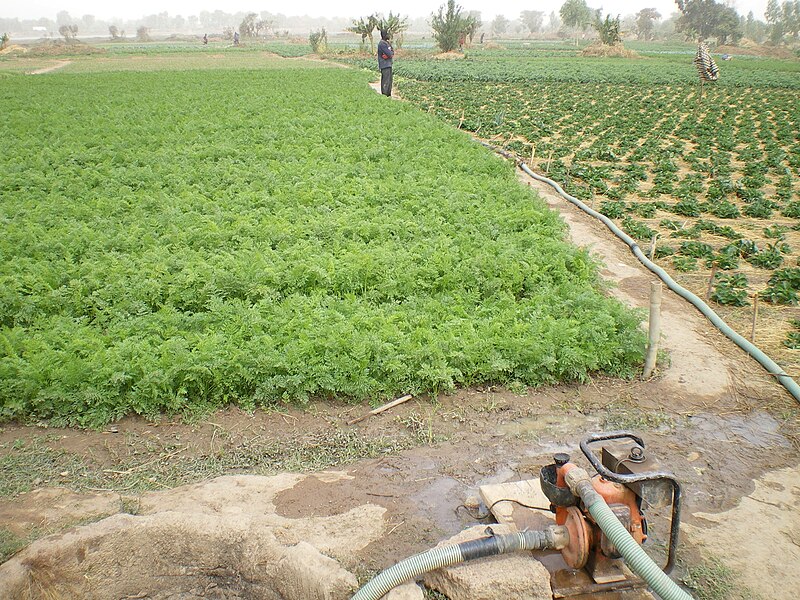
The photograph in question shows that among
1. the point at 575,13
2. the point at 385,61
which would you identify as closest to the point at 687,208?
the point at 385,61

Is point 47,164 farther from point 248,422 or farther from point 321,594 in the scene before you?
point 321,594

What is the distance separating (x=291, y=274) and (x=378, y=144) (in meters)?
7.99

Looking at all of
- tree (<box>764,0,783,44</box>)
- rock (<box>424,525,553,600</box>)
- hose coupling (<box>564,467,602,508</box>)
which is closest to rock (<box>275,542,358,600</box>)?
rock (<box>424,525,553,600</box>)

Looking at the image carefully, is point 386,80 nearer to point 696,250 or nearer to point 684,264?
point 696,250

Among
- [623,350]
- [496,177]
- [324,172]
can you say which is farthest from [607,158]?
[623,350]

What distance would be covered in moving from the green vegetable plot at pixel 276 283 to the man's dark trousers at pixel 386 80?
11759mm

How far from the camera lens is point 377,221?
943 cm

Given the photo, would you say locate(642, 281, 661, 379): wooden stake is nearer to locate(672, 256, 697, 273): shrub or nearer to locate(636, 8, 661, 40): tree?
locate(672, 256, 697, 273): shrub

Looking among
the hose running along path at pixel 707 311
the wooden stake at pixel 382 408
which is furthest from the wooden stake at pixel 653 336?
the wooden stake at pixel 382 408

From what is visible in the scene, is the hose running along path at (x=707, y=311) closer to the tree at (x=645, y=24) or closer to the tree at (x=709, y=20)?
the tree at (x=709, y=20)

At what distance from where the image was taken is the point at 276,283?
24.7ft

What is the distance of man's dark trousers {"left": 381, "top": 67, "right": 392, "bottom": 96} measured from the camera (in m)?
24.5

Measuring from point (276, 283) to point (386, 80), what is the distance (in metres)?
19.2

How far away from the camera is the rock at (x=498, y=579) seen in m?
3.68
